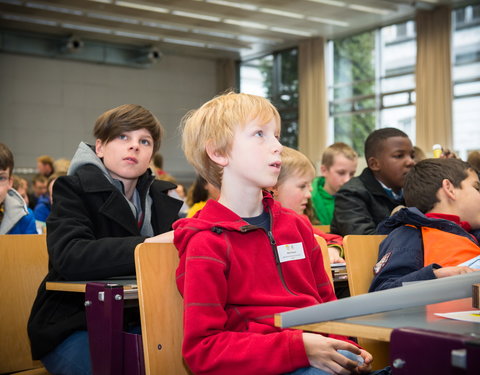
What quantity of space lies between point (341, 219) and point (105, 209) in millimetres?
1507

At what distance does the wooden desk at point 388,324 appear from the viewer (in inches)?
43.2

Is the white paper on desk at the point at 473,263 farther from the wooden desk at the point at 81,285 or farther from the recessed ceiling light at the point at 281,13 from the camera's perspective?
the recessed ceiling light at the point at 281,13

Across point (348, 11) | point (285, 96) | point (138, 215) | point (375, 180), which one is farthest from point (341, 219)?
point (285, 96)

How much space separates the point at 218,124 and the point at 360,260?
0.81m

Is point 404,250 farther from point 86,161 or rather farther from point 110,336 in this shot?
point 86,161

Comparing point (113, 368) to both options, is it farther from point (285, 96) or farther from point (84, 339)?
point (285, 96)

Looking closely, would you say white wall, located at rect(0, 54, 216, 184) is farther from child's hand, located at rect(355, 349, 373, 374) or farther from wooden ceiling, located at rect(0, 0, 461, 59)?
child's hand, located at rect(355, 349, 373, 374)

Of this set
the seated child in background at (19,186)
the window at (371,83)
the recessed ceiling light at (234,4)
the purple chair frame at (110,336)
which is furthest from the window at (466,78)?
the purple chair frame at (110,336)

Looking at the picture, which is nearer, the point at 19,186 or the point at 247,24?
the point at 19,186

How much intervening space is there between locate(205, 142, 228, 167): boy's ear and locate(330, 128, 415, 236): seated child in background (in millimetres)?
1698

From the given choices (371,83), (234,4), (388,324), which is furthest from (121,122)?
(371,83)

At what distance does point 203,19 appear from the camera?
36.9ft

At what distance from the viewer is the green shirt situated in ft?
14.8

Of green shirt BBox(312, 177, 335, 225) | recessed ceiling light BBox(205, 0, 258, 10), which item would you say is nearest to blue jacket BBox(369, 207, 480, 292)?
green shirt BBox(312, 177, 335, 225)
